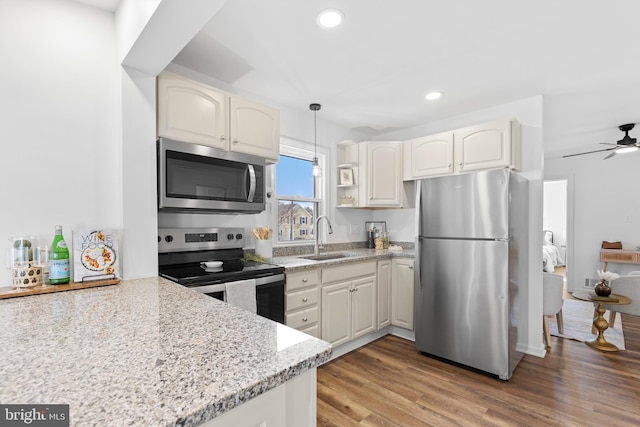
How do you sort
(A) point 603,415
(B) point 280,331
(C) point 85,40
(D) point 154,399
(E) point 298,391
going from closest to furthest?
(D) point 154,399 < (E) point 298,391 < (B) point 280,331 < (C) point 85,40 < (A) point 603,415

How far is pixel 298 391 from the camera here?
2.60 feet

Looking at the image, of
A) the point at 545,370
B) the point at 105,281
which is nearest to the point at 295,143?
the point at 105,281

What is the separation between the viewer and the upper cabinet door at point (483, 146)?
2.73 metres

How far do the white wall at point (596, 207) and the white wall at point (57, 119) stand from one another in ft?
22.0

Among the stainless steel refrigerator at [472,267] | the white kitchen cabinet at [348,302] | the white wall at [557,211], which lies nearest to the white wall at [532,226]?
the stainless steel refrigerator at [472,267]

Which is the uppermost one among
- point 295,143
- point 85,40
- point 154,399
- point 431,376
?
point 85,40

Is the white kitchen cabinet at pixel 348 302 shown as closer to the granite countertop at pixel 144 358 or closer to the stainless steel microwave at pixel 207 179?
the stainless steel microwave at pixel 207 179

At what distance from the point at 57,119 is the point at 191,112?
671mm

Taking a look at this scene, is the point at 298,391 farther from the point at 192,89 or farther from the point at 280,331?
the point at 192,89

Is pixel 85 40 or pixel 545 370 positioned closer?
pixel 85 40

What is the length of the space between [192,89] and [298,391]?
188cm

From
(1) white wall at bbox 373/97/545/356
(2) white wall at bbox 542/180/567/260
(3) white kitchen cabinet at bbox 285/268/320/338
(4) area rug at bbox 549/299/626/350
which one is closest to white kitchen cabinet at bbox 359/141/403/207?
(1) white wall at bbox 373/97/545/356

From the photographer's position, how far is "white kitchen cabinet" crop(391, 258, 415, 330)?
10.5ft

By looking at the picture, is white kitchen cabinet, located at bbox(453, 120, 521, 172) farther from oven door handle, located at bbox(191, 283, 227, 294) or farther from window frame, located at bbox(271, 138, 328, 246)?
A: oven door handle, located at bbox(191, 283, 227, 294)
